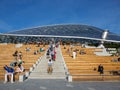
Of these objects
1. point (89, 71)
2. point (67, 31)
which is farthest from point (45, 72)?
point (67, 31)

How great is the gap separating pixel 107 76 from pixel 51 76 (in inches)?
166

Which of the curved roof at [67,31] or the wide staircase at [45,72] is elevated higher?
the curved roof at [67,31]

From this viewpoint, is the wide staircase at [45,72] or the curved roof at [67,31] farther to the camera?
the curved roof at [67,31]

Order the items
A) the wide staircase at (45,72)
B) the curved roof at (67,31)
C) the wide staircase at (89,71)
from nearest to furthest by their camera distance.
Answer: the wide staircase at (89,71) → the wide staircase at (45,72) → the curved roof at (67,31)

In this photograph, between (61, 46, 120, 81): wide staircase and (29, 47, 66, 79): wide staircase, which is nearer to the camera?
(61, 46, 120, 81): wide staircase

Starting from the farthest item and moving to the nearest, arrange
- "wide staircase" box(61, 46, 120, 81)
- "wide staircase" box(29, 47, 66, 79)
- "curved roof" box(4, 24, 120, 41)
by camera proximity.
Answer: "curved roof" box(4, 24, 120, 41), "wide staircase" box(29, 47, 66, 79), "wide staircase" box(61, 46, 120, 81)

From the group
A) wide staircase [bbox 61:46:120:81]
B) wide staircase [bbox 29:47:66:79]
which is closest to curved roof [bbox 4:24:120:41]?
wide staircase [bbox 61:46:120:81]

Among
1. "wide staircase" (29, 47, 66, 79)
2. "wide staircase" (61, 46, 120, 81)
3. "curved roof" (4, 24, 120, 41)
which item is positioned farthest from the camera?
"curved roof" (4, 24, 120, 41)

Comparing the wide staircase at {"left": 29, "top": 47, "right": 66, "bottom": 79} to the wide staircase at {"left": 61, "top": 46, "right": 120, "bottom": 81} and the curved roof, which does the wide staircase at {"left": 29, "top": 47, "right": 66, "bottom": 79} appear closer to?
the wide staircase at {"left": 61, "top": 46, "right": 120, "bottom": 81}

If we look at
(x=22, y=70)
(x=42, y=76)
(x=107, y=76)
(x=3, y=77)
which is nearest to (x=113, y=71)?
(x=107, y=76)

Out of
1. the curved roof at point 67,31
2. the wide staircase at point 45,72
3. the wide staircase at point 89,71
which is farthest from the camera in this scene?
the curved roof at point 67,31

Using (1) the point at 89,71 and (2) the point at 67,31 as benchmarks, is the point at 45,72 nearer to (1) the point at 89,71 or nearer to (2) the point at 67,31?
(1) the point at 89,71

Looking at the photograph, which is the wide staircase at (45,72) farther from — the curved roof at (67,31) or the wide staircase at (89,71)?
the curved roof at (67,31)

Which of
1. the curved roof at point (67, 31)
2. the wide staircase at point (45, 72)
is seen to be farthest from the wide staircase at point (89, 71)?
the curved roof at point (67, 31)
